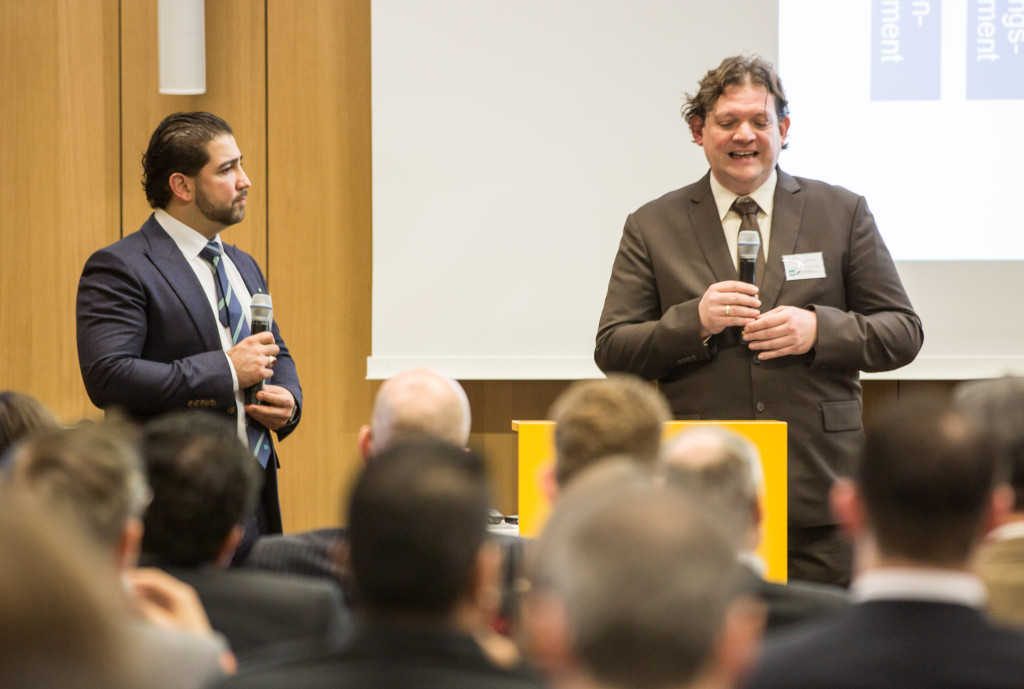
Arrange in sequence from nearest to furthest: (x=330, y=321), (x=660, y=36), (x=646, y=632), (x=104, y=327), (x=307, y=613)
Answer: (x=646, y=632) → (x=307, y=613) → (x=104, y=327) → (x=660, y=36) → (x=330, y=321)

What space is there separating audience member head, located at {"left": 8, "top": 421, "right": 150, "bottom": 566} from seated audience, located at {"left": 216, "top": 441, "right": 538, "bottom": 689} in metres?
0.40

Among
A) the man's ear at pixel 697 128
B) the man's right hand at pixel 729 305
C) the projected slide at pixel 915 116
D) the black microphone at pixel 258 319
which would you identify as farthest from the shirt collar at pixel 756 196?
the black microphone at pixel 258 319

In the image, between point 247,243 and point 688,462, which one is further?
point 247,243

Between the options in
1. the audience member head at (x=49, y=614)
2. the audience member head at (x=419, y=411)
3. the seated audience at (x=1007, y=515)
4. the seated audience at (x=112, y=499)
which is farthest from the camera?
the audience member head at (x=419, y=411)

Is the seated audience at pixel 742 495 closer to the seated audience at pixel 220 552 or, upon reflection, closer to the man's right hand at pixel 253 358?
the seated audience at pixel 220 552

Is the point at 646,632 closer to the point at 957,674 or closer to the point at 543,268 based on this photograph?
the point at 957,674

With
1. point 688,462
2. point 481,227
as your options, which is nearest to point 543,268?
point 481,227

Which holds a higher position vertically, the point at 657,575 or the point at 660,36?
the point at 660,36

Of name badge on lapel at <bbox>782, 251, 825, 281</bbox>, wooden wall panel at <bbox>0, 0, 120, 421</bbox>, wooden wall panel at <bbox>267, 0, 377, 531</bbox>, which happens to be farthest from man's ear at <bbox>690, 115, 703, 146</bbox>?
wooden wall panel at <bbox>0, 0, 120, 421</bbox>

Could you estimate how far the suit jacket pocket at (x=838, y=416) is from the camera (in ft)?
9.69

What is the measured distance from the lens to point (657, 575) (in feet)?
2.98

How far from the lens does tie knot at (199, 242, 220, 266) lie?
327 centimetres

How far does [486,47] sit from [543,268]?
35.4 inches

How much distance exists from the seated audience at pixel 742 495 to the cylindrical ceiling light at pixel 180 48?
3.26 meters
